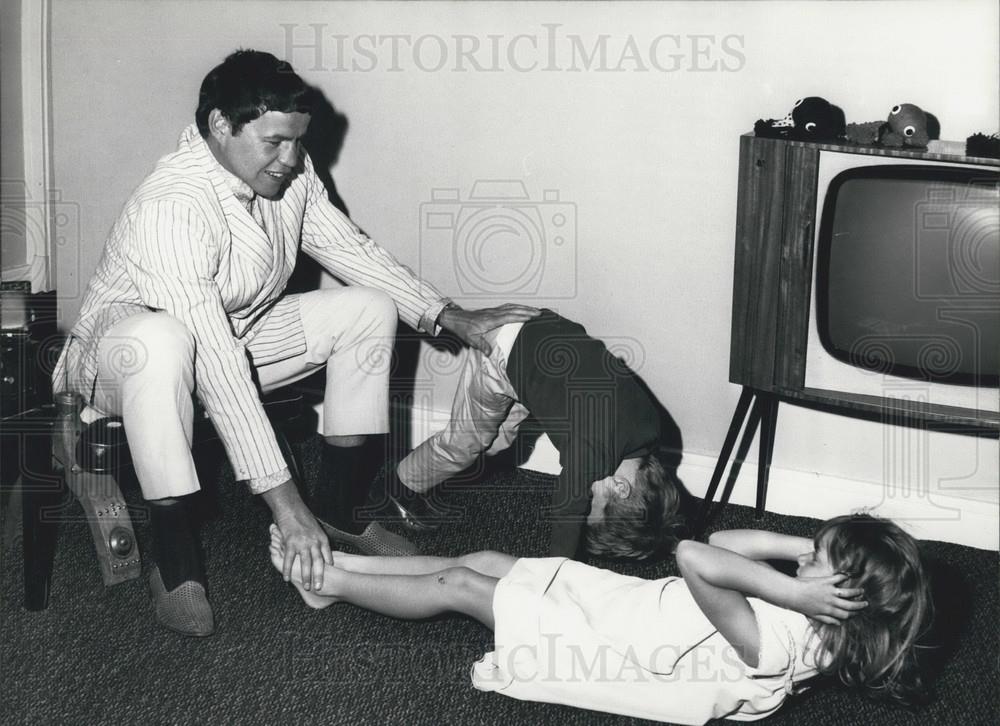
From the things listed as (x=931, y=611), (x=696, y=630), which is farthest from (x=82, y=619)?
(x=931, y=611)

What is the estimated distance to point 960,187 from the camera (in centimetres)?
181

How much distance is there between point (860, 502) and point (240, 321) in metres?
1.33

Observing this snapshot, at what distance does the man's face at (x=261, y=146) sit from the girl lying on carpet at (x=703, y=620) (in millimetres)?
766

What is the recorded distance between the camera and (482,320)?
215cm

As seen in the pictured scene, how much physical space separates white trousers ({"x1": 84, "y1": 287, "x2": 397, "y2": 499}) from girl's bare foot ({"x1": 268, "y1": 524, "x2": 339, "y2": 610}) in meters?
0.16

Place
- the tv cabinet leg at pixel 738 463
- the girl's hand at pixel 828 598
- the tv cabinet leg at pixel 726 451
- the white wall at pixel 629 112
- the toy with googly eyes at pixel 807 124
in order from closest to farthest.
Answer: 1. the girl's hand at pixel 828 598
2. the toy with googly eyes at pixel 807 124
3. the white wall at pixel 629 112
4. the tv cabinet leg at pixel 726 451
5. the tv cabinet leg at pixel 738 463

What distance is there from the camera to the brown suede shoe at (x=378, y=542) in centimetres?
209

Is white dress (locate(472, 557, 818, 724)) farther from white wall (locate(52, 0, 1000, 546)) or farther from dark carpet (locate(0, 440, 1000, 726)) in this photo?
white wall (locate(52, 0, 1000, 546))

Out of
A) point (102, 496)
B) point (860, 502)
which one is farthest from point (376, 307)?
point (860, 502)

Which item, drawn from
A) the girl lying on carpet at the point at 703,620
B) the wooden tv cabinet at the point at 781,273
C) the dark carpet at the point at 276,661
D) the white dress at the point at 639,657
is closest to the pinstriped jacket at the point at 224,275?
the dark carpet at the point at 276,661

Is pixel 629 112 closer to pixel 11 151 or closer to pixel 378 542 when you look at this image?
pixel 378 542

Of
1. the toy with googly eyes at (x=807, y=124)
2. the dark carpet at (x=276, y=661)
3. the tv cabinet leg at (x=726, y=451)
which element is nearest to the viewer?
the dark carpet at (x=276, y=661)

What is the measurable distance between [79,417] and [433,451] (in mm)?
682

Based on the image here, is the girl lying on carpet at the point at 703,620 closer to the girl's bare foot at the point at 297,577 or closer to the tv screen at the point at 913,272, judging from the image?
the girl's bare foot at the point at 297,577
